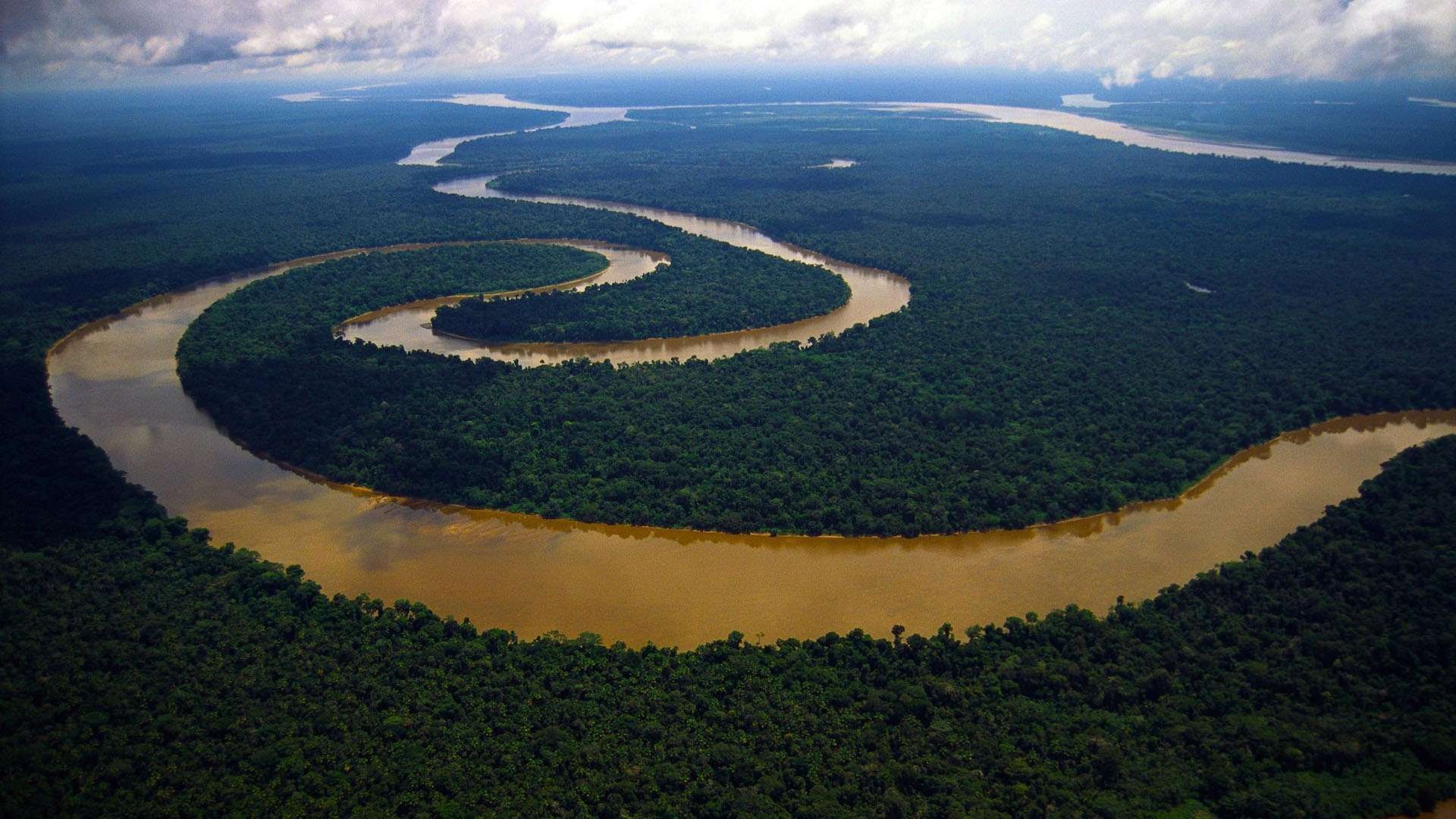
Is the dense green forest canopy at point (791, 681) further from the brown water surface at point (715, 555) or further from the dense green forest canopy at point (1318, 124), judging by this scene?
A: the dense green forest canopy at point (1318, 124)

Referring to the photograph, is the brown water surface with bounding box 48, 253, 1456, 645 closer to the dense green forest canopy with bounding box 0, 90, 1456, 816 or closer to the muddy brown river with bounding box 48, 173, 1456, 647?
the muddy brown river with bounding box 48, 173, 1456, 647

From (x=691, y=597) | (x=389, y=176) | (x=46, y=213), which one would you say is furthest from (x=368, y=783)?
(x=389, y=176)

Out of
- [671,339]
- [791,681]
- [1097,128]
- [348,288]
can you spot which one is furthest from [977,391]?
[1097,128]

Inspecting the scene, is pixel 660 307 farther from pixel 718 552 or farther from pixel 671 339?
pixel 718 552

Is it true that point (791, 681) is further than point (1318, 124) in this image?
No

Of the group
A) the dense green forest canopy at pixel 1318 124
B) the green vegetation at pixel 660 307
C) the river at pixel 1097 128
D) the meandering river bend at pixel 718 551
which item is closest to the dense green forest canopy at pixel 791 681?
the meandering river bend at pixel 718 551

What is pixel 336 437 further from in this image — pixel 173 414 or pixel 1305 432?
pixel 1305 432
